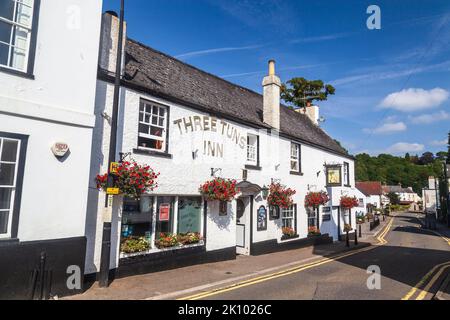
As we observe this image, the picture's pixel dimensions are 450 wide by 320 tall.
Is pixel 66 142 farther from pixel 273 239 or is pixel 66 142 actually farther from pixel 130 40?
pixel 273 239

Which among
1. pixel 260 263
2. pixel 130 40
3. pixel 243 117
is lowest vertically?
pixel 260 263

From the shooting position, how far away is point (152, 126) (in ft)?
34.5

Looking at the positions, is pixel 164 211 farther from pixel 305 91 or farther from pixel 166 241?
pixel 305 91

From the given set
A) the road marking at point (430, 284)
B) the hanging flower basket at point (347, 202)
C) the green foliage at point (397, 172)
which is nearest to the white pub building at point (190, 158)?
the hanging flower basket at point (347, 202)

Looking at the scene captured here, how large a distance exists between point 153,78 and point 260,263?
823 centimetres

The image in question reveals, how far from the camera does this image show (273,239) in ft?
50.8

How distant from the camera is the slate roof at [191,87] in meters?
10.9

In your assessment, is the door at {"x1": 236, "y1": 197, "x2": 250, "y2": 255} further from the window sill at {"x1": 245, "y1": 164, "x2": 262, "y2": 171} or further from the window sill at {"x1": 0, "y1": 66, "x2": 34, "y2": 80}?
the window sill at {"x1": 0, "y1": 66, "x2": 34, "y2": 80}

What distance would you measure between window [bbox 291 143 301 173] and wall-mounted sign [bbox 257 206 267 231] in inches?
147

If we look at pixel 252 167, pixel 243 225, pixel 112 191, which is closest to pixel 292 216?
pixel 243 225

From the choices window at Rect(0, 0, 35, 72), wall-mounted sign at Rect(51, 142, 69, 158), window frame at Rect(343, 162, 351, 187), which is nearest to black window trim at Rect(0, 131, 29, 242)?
wall-mounted sign at Rect(51, 142, 69, 158)

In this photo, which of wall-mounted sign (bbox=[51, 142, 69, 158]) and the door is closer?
wall-mounted sign (bbox=[51, 142, 69, 158])

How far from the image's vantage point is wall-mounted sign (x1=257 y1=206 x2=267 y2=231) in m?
14.7
